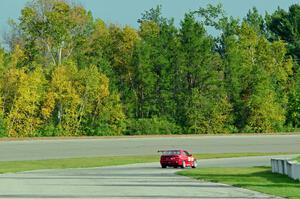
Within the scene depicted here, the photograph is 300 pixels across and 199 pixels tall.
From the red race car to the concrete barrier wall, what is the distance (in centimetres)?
1115

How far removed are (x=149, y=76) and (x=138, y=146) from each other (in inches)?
938

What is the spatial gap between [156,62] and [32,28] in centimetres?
1393

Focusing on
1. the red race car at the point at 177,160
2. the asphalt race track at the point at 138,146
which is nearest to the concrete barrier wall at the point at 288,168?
the red race car at the point at 177,160

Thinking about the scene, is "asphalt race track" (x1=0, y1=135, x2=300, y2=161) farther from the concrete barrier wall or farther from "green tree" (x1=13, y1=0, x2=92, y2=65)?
the concrete barrier wall

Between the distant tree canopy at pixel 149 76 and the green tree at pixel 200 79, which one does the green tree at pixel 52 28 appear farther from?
the green tree at pixel 200 79

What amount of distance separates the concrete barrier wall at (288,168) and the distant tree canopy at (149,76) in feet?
149

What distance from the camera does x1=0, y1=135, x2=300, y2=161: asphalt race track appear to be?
66375mm

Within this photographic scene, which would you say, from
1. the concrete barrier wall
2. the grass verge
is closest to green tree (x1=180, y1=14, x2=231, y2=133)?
the grass verge

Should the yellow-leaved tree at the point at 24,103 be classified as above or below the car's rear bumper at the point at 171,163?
above

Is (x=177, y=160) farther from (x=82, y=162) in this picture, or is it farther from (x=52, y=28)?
(x=52, y=28)

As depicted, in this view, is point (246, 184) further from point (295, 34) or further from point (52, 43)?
point (295, 34)

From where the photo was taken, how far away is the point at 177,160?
180 feet

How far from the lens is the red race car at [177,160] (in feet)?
178

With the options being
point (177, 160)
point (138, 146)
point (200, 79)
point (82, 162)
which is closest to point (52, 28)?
point (200, 79)
